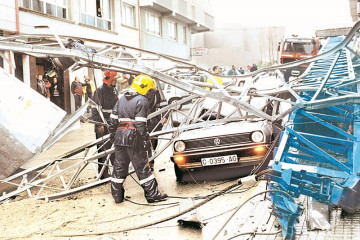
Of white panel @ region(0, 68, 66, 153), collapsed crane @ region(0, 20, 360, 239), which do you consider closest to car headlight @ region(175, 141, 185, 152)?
collapsed crane @ region(0, 20, 360, 239)

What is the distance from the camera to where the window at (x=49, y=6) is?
672 inches

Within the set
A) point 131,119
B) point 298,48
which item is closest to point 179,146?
point 131,119

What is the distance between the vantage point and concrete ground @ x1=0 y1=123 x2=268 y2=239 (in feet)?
15.2

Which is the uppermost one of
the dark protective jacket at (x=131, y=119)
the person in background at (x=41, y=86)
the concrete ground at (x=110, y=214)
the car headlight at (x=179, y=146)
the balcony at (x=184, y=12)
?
the balcony at (x=184, y=12)

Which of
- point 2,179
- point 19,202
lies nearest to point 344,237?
point 19,202

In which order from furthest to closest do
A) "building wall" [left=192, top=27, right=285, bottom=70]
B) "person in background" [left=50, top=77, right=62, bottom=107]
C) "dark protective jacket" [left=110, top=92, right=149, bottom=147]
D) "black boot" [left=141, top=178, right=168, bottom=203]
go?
1. "building wall" [left=192, top=27, right=285, bottom=70]
2. "person in background" [left=50, top=77, right=62, bottom=107]
3. "black boot" [left=141, top=178, right=168, bottom=203]
4. "dark protective jacket" [left=110, top=92, right=149, bottom=147]

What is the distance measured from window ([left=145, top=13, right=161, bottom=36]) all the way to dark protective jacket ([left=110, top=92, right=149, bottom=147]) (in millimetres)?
23472

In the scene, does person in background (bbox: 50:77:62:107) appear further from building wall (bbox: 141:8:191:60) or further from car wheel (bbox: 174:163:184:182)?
car wheel (bbox: 174:163:184:182)

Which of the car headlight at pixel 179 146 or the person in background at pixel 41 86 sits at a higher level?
the person in background at pixel 41 86

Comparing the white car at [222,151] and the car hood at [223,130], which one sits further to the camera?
the car hood at [223,130]

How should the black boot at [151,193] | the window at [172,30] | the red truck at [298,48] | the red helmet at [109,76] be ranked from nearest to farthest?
the black boot at [151,193]
the red helmet at [109,76]
the red truck at [298,48]
the window at [172,30]

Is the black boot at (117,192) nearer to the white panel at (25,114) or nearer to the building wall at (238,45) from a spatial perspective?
the white panel at (25,114)

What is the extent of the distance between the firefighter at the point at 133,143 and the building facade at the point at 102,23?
6.45 feet

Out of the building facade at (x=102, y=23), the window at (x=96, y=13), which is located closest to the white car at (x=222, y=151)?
the building facade at (x=102, y=23)
